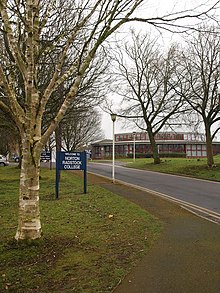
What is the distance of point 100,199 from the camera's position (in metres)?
10.7

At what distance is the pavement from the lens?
3.61m

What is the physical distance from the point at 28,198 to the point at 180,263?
103 inches

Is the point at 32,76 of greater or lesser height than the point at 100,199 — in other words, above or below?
above

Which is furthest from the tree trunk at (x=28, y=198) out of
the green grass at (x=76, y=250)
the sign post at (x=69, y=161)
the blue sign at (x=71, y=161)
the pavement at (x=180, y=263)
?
the blue sign at (x=71, y=161)

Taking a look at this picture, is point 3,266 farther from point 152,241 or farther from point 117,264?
point 152,241

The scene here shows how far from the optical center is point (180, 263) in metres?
4.36

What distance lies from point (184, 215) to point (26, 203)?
470 cm

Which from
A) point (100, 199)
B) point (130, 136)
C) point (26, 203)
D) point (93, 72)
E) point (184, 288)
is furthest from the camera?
point (130, 136)

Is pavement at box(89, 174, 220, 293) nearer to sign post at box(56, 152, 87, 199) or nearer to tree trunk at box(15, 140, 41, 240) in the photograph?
tree trunk at box(15, 140, 41, 240)

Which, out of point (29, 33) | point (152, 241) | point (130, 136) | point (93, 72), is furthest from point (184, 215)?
point (130, 136)

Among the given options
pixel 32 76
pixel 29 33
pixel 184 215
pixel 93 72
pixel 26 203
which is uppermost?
pixel 93 72

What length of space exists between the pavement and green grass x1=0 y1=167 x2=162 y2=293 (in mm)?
223

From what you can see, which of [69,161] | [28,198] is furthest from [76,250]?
[69,161]

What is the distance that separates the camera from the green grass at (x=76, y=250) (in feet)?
12.2
